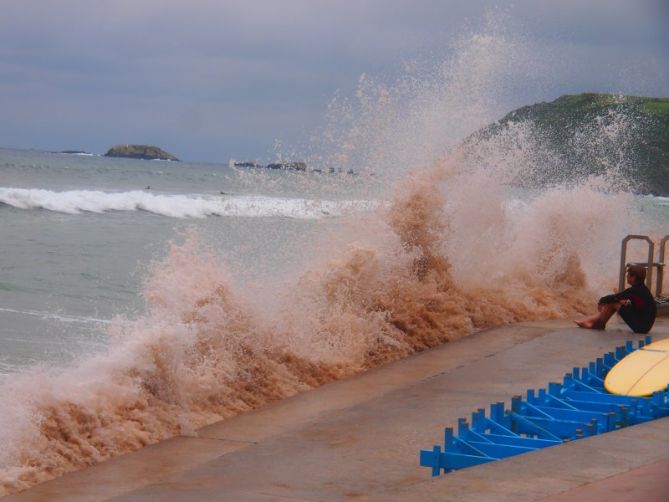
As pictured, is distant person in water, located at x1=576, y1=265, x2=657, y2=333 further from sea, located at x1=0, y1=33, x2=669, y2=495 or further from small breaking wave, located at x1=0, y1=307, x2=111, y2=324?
small breaking wave, located at x1=0, y1=307, x2=111, y2=324

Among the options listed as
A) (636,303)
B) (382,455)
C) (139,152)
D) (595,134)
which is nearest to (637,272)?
(636,303)

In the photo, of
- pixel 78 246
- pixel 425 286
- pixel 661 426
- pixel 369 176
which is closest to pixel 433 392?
pixel 661 426

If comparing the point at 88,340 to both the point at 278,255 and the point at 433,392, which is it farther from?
the point at 433,392

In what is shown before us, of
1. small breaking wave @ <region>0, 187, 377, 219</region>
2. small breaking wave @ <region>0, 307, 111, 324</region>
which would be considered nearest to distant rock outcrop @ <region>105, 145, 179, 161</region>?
small breaking wave @ <region>0, 187, 377, 219</region>

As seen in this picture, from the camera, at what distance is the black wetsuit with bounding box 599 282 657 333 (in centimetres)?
1118

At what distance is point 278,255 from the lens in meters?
13.5

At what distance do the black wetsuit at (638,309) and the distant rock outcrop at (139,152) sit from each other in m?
131

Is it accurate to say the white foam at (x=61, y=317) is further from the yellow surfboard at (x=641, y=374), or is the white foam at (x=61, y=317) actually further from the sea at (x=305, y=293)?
the yellow surfboard at (x=641, y=374)

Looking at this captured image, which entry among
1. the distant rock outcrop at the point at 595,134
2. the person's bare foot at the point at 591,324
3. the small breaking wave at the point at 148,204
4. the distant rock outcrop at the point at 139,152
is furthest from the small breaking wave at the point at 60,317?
the distant rock outcrop at the point at 139,152

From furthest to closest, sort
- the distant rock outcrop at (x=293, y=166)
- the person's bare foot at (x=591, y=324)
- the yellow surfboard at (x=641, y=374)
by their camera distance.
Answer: the distant rock outcrop at (x=293, y=166) < the person's bare foot at (x=591, y=324) < the yellow surfboard at (x=641, y=374)

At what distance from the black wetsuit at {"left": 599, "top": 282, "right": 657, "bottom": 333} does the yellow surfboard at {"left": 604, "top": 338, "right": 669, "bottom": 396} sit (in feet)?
10.1

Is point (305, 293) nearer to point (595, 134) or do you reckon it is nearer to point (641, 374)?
point (641, 374)

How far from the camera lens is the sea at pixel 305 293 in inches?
296

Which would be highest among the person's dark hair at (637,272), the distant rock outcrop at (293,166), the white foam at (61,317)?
the distant rock outcrop at (293,166)
